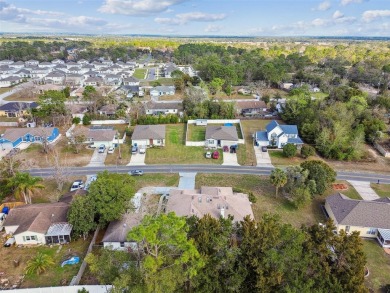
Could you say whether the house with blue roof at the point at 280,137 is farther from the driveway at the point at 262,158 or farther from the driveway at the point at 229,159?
the driveway at the point at 229,159

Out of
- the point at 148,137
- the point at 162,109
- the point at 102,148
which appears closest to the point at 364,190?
the point at 148,137

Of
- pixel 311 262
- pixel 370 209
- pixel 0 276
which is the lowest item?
pixel 0 276

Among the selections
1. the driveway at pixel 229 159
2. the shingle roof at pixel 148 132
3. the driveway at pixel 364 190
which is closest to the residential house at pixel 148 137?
the shingle roof at pixel 148 132

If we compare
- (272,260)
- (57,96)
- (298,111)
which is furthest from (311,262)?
(57,96)

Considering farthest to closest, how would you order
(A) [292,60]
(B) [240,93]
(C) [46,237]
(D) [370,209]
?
(A) [292,60], (B) [240,93], (D) [370,209], (C) [46,237]

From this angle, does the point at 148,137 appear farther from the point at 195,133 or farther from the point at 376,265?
the point at 376,265

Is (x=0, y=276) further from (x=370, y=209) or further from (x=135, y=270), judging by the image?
(x=370, y=209)
